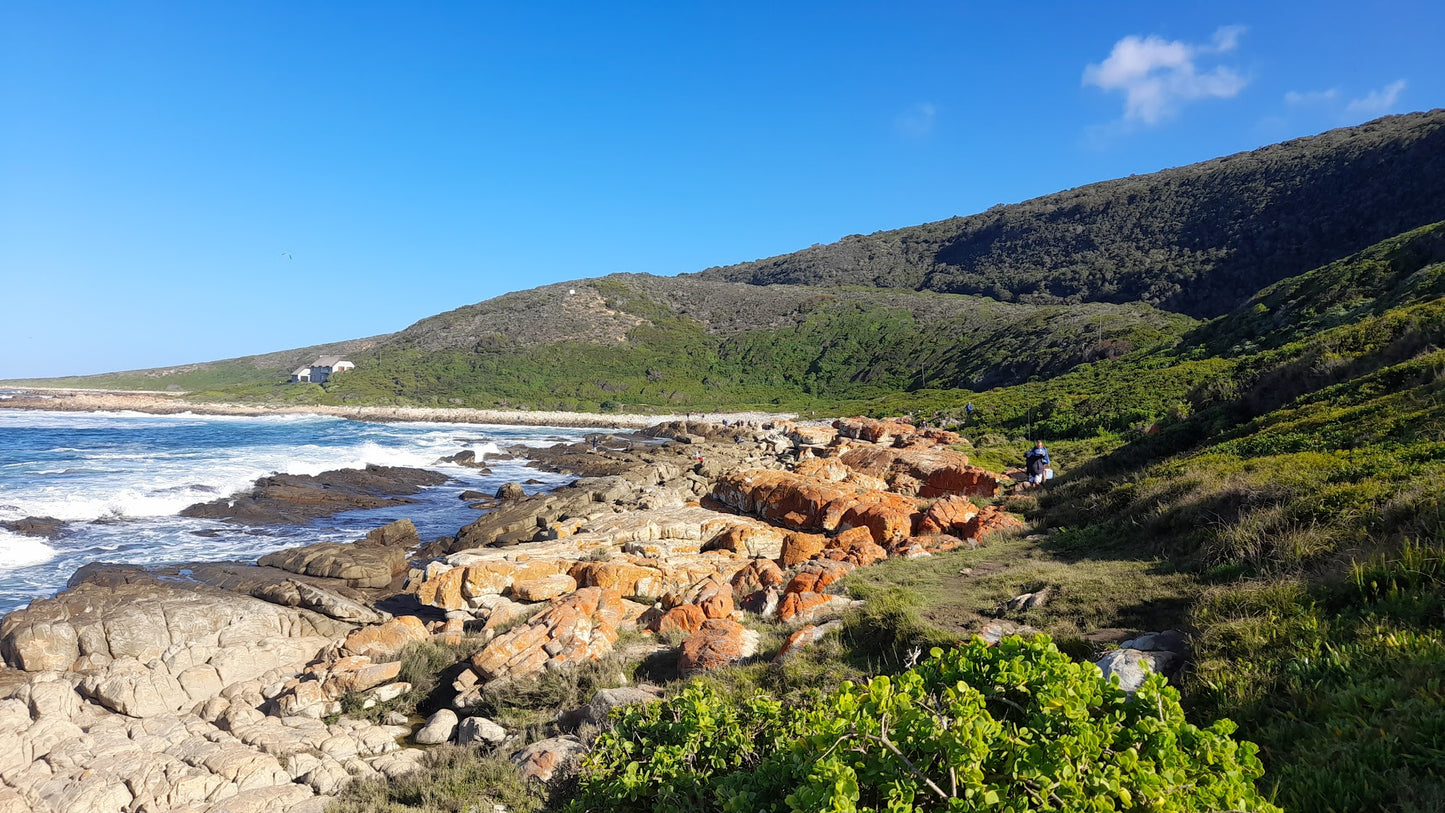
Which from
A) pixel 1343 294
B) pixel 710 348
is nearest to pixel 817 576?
pixel 1343 294

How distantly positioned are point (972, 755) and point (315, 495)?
32.1 m

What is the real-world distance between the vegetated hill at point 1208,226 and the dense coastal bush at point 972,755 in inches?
3829

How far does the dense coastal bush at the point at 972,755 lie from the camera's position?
274 centimetres

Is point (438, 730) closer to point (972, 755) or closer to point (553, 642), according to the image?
point (553, 642)

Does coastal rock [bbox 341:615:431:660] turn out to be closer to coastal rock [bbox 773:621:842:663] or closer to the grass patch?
the grass patch

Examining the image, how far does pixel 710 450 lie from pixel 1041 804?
35951mm

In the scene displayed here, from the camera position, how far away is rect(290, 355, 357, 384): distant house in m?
107

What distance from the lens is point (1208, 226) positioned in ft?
313

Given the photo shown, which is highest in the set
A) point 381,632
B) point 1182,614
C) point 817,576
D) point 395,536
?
point 1182,614

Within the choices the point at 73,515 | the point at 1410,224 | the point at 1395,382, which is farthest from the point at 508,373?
the point at 1410,224

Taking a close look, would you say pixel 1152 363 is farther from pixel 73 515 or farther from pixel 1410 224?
pixel 1410 224

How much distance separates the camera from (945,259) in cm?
14012

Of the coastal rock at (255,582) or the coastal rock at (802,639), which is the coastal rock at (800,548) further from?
the coastal rock at (255,582)

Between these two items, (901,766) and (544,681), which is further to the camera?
(544,681)
